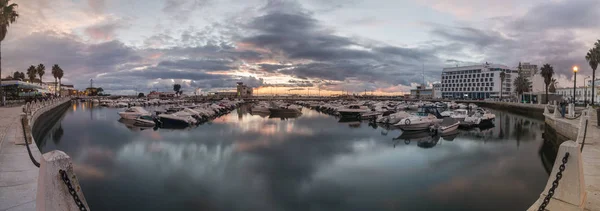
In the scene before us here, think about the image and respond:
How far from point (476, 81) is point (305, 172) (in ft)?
587

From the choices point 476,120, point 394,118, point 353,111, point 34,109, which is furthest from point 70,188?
point 353,111

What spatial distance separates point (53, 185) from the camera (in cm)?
461

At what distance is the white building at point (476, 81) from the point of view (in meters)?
162

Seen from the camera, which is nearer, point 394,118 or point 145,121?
point 145,121

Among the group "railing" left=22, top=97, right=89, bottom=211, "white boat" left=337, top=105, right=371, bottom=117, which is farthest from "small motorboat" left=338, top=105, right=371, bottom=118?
"railing" left=22, top=97, right=89, bottom=211

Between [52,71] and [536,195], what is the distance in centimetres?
12292

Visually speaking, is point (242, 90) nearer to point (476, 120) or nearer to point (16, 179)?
point (476, 120)

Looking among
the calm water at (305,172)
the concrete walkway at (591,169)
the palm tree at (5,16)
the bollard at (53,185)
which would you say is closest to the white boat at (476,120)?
the calm water at (305,172)

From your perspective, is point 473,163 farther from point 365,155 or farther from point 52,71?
point 52,71

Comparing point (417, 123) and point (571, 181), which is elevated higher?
point (571, 181)

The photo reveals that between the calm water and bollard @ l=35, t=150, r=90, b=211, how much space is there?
25.2 ft

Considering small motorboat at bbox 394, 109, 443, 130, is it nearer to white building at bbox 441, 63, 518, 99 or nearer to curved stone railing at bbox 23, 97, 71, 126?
curved stone railing at bbox 23, 97, 71, 126

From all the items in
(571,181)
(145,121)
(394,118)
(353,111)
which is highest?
(571,181)

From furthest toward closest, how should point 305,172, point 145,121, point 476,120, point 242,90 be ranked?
point 242,90 < point 476,120 < point 145,121 < point 305,172
